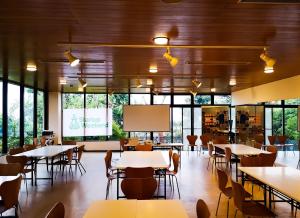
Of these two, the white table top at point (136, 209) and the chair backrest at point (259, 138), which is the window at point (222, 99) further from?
the white table top at point (136, 209)

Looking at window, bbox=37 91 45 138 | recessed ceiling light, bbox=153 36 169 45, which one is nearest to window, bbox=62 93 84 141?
window, bbox=37 91 45 138

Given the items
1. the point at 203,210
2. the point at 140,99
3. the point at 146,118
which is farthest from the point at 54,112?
the point at 203,210

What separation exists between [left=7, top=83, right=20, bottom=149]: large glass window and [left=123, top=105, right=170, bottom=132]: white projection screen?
14.1 ft

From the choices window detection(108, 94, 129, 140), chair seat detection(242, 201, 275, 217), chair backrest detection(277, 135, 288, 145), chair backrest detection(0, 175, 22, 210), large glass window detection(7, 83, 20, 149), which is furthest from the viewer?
window detection(108, 94, 129, 140)

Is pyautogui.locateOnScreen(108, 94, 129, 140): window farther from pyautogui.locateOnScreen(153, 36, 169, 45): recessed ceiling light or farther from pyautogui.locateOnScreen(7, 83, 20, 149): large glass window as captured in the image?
pyautogui.locateOnScreen(153, 36, 169, 45): recessed ceiling light

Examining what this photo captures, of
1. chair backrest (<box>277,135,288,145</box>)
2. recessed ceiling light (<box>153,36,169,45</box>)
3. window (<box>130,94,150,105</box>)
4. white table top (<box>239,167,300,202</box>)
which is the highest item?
recessed ceiling light (<box>153,36,169,45</box>)

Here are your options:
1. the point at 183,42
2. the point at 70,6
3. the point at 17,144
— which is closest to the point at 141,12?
the point at 70,6

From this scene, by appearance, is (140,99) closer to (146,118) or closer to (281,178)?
(146,118)

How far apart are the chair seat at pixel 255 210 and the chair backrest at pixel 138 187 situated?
1.14 meters

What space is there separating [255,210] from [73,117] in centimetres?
1060

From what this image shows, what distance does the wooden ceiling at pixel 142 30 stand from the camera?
3.08m

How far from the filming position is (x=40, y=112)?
11.6m

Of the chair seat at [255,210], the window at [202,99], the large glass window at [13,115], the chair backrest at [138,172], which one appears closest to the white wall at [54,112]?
the large glass window at [13,115]

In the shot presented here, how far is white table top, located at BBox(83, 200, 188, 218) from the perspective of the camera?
2381 mm
